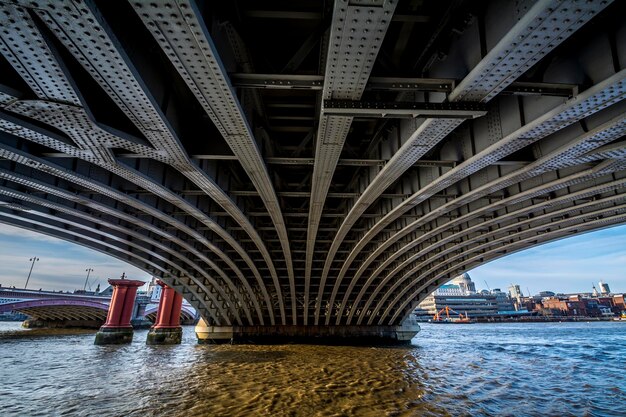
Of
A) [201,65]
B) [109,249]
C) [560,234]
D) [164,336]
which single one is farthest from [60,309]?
[560,234]

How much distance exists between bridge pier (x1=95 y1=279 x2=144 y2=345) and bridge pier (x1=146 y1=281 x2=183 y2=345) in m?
2.36

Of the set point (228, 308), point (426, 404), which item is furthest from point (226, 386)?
point (228, 308)

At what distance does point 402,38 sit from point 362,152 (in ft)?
14.8

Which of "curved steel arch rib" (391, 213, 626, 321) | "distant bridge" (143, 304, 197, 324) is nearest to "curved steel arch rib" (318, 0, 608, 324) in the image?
"curved steel arch rib" (391, 213, 626, 321)

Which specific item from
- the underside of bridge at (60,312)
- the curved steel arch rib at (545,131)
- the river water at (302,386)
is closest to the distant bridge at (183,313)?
the underside of bridge at (60,312)

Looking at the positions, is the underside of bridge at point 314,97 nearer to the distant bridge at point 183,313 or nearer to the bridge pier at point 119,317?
Result: the bridge pier at point 119,317

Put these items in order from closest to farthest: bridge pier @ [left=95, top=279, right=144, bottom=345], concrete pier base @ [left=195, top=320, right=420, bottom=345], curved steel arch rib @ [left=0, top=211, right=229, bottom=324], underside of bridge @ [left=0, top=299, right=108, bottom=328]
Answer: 1. curved steel arch rib @ [left=0, top=211, right=229, bottom=324]
2. bridge pier @ [left=95, top=279, right=144, bottom=345]
3. concrete pier base @ [left=195, top=320, right=420, bottom=345]
4. underside of bridge @ [left=0, top=299, right=108, bottom=328]

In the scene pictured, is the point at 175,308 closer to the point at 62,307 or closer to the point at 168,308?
the point at 168,308

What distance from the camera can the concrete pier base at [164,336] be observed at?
26.4m

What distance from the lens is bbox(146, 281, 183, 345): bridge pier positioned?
26856 mm

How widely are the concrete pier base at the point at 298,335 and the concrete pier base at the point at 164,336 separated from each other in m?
2.60

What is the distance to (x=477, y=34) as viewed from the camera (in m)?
5.02

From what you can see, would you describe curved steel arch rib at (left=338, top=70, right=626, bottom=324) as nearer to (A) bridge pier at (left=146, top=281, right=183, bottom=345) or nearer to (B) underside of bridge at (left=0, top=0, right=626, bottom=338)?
(B) underside of bridge at (left=0, top=0, right=626, bottom=338)

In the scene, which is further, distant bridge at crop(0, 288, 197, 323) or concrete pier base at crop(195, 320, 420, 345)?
distant bridge at crop(0, 288, 197, 323)
